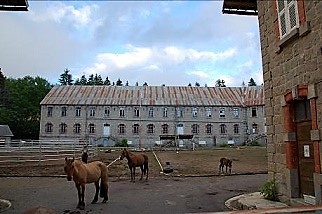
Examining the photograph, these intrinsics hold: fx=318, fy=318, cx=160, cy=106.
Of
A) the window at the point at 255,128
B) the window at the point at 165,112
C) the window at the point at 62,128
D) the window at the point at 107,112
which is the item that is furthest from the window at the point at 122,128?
the window at the point at 255,128

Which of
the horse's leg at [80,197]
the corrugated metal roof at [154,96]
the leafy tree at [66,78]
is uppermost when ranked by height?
the leafy tree at [66,78]

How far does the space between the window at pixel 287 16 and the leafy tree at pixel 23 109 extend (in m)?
59.5

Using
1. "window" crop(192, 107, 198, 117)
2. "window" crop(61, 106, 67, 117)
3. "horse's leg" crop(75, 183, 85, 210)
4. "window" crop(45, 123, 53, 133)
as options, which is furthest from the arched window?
"horse's leg" crop(75, 183, 85, 210)

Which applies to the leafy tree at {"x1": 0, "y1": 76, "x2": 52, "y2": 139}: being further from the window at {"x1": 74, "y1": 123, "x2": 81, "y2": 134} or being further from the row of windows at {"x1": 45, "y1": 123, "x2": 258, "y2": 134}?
the window at {"x1": 74, "y1": 123, "x2": 81, "y2": 134}

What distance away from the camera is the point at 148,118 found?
52375 millimetres

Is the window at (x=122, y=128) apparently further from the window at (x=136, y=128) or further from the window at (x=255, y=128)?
the window at (x=255, y=128)

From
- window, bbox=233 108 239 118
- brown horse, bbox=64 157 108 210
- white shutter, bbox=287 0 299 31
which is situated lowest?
brown horse, bbox=64 157 108 210

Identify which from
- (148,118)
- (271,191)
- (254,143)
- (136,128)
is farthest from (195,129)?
(271,191)

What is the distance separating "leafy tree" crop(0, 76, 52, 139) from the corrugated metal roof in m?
13.6

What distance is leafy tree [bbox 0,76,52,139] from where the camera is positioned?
205ft

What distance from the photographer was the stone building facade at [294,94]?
6.71 meters

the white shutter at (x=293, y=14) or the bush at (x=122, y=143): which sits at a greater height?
the white shutter at (x=293, y=14)

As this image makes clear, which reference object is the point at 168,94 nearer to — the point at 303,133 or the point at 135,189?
the point at 135,189

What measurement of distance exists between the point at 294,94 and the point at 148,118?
149 feet
